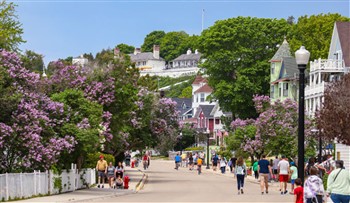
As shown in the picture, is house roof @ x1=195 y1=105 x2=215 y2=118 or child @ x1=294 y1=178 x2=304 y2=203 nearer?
child @ x1=294 y1=178 x2=304 y2=203

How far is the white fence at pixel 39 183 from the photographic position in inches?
1227

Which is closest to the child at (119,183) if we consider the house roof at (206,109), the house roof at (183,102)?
the house roof at (206,109)

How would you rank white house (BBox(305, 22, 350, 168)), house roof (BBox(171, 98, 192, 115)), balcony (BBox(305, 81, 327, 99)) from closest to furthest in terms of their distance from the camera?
white house (BBox(305, 22, 350, 168)) < balcony (BBox(305, 81, 327, 99)) < house roof (BBox(171, 98, 192, 115))

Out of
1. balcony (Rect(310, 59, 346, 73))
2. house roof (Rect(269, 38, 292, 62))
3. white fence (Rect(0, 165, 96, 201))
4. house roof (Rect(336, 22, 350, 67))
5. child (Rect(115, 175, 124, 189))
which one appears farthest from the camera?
house roof (Rect(269, 38, 292, 62))

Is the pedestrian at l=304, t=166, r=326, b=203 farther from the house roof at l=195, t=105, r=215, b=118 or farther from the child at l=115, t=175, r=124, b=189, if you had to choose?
the house roof at l=195, t=105, r=215, b=118

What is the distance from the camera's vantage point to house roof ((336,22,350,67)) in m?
72.4

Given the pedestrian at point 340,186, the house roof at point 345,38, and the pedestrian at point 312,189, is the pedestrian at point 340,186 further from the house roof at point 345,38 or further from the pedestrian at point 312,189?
the house roof at point 345,38

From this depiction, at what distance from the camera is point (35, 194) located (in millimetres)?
34500

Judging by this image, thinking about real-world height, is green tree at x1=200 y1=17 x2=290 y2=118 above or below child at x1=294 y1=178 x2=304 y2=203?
above

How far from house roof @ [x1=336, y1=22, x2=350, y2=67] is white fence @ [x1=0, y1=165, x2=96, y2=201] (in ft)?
111

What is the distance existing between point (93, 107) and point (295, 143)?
24.1m

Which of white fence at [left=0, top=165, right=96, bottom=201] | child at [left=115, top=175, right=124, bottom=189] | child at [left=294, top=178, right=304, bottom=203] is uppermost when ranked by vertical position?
child at [left=294, top=178, right=304, bottom=203]

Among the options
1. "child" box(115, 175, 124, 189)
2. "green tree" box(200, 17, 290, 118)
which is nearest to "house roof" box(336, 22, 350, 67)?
"green tree" box(200, 17, 290, 118)

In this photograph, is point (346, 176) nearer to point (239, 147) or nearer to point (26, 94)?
point (26, 94)
